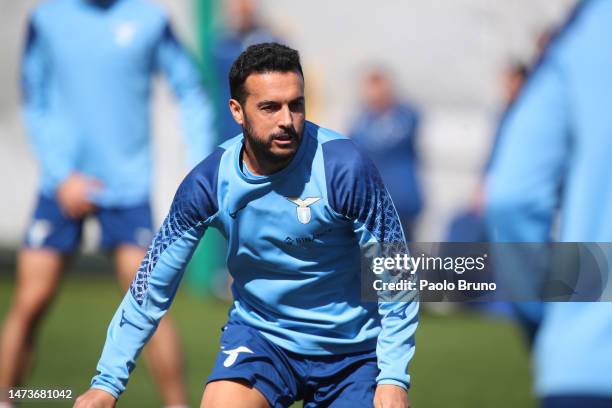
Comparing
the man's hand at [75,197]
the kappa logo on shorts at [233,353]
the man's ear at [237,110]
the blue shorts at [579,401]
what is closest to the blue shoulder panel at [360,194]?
the man's ear at [237,110]

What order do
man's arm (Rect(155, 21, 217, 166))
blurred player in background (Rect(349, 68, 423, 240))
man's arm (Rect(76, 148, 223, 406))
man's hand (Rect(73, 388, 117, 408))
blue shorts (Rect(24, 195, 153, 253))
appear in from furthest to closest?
blurred player in background (Rect(349, 68, 423, 240)), man's arm (Rect(155, 21, 217, 166)), blue shorts (Rect(24, 195, 153, 253)), man's arm (Rect(76, 148, 223, 406)), man's hand (Rect(73, 388, 117, 408))

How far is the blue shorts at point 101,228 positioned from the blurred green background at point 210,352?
3.18 ft

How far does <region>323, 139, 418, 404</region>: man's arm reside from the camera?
3.71 m

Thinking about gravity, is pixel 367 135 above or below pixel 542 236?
above

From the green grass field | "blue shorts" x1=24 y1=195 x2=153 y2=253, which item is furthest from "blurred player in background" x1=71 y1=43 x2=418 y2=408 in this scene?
the green grass field

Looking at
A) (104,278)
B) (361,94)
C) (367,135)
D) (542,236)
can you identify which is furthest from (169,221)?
(104,278)

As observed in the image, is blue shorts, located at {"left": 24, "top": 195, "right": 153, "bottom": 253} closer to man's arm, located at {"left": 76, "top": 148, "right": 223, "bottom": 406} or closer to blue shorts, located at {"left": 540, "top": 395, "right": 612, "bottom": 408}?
man's arm, located at {"left": 76, "top": 148, "right": 223, "bottom": 406}

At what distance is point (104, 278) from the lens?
42.5 feet

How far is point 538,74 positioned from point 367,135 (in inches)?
343

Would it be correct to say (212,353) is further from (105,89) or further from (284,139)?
(284,139)

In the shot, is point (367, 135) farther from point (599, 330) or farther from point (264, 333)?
point (599, 330)

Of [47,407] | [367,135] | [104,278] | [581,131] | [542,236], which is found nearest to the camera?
[581,131]

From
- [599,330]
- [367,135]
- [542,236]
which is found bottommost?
[599,330]

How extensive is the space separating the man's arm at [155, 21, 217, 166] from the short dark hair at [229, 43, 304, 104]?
7.71 ft
